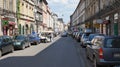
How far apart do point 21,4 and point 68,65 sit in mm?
34206

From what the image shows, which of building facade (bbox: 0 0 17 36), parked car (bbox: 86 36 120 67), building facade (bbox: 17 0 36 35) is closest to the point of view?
parked car (bbox: 86 36 120 67)

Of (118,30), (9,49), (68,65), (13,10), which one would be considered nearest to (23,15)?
(13,10)

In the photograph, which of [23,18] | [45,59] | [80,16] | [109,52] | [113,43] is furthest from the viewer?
[80,16]

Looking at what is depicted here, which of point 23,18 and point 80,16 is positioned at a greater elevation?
point 80,16

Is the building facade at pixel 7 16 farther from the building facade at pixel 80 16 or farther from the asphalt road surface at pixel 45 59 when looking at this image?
the building facade at pixel 80 16

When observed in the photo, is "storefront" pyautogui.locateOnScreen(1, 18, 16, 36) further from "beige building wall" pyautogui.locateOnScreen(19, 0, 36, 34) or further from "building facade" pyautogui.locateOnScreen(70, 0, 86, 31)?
"building facade" pyautogui.locateOnScreen(70, 0, 86, 31)

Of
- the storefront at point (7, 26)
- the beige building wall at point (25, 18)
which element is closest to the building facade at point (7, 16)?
the storefront at point (7, 26)

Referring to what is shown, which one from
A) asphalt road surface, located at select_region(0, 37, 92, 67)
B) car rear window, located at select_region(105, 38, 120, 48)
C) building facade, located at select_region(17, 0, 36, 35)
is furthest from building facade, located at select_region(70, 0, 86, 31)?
car rear window, located at select_region(105, 38, 120, 48)

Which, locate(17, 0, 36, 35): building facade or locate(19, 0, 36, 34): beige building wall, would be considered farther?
locate(19, 0, 36, 34): beige building wall

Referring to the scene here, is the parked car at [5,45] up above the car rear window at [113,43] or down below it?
Answer: below

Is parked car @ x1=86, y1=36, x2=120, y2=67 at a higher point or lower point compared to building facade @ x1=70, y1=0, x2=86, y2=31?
lower

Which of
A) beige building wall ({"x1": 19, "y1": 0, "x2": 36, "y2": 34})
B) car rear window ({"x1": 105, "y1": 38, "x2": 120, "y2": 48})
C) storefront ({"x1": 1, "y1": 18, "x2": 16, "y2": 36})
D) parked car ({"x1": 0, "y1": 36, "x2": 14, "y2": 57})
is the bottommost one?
parked car ({"x1": 0, "y1": 36, "x2": 14, "y2": 57})

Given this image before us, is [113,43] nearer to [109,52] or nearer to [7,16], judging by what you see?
[109,52]

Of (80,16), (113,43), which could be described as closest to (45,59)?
(113,43)
